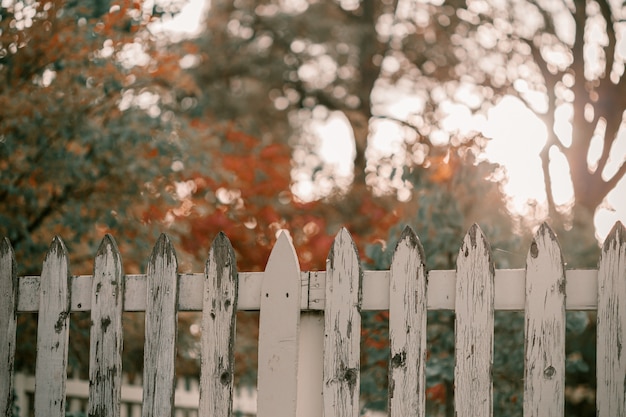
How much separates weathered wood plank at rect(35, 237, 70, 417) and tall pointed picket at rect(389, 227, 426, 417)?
1.31 metres

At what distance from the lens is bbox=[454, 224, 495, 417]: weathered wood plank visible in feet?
8.86

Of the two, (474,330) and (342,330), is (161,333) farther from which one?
(474,330)

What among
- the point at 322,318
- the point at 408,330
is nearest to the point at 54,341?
the point at 322,318

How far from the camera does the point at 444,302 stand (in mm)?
2781

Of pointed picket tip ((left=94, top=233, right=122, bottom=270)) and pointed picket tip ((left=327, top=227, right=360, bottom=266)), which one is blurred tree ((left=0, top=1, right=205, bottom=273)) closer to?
pointed picket tip ((left=94, top=233, right=122, bottom=270))

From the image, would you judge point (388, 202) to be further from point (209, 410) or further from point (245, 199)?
point (209, 410)

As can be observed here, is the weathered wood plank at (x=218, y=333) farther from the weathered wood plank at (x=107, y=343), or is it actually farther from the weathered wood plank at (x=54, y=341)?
the weathered wood plank at (x=54, y=341)

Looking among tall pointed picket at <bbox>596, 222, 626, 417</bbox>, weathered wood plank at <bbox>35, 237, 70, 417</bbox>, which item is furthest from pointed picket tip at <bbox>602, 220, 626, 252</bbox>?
weathered wood plank at <bbox>35, 237, 70, 417</bbox>

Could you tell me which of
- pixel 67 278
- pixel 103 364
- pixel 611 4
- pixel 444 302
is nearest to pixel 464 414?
pixel 444 302

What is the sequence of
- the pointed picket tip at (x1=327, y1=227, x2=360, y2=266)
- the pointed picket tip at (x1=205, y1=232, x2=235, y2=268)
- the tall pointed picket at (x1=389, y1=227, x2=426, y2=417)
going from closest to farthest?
the tall pointed picket at (x1=389, y1=227, x2=426, y2=417), the pointed picket tip at (x1=327, y1=227, x2=360, y2=266), the pointed picket tip at (x1=205, y1=232, x2=235, y2=268)

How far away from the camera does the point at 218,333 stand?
3014 millimetres

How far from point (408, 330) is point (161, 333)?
921 millimetres

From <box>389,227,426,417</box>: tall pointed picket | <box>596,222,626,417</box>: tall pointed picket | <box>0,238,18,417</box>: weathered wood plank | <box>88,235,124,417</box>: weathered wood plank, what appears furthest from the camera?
<box>0,238,18,417</box>: weathered wood plank

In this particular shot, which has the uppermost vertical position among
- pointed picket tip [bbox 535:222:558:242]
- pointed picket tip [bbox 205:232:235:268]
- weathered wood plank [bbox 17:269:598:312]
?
pointed picket tip [bbox 535:222:558:242]
